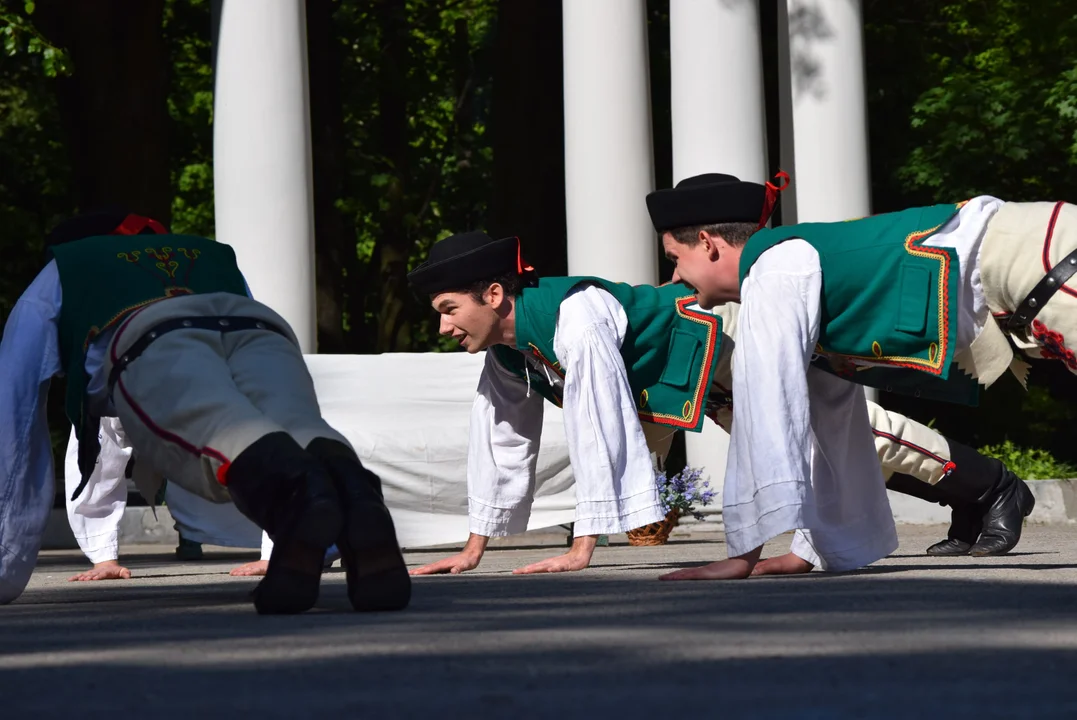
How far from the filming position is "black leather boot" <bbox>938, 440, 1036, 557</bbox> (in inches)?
324

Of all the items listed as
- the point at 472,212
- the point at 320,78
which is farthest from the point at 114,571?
the point at 472,212

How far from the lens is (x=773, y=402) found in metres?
6.09

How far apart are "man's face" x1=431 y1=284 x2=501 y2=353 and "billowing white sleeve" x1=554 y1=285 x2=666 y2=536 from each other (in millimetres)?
A: 319

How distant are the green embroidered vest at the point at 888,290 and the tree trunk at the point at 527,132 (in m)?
13.1

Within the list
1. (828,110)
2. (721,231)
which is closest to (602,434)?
(721,231)

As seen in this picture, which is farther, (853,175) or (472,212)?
(472,212)

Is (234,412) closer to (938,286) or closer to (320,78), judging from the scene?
(938,286)

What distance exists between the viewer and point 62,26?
17578 millimetres

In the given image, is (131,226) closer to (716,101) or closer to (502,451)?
(502,451)

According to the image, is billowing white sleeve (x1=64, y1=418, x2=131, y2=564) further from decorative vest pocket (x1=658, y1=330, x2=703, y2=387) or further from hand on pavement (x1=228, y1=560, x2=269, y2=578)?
decorative vest pocket (x1=658, y1=330, x2=703, y2=387)

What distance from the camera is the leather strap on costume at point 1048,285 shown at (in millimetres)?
6094

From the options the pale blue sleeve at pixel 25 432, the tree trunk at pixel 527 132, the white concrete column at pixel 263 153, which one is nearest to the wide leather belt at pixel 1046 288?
the pale blue sleeve at pixel 25 432

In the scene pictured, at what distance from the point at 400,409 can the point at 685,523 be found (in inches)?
101

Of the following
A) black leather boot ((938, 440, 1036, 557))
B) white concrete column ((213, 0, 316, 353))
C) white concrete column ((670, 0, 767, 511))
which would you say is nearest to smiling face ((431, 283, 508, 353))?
black leather boot ((938, 440, 1036, 557))
